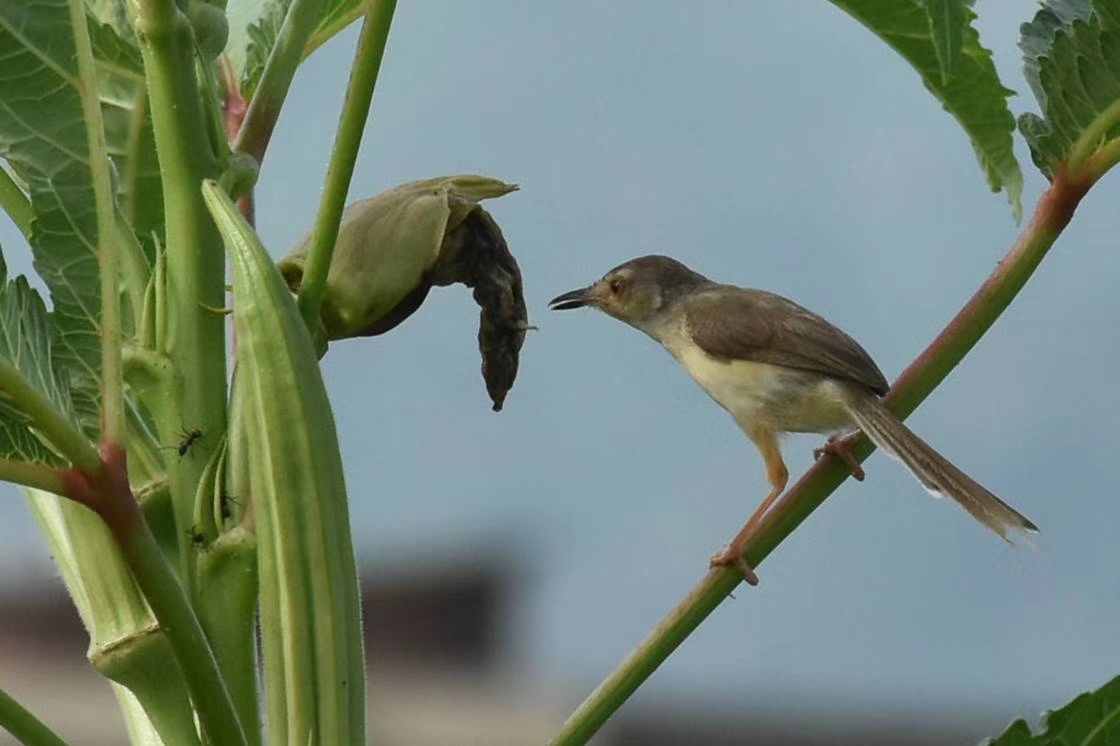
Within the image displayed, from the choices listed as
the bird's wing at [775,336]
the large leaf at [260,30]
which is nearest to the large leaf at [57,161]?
the large leaf at [260,30]

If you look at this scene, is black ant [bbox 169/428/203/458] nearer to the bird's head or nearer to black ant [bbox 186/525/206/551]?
black ant [bbox 186/525/206/551]

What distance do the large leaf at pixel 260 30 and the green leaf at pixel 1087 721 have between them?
643 millimetres

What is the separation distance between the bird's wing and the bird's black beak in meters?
0.17

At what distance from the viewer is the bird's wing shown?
1.82m

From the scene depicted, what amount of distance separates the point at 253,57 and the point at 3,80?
253 millimetres

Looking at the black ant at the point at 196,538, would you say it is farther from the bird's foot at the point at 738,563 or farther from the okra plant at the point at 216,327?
the bird's foot at the point at 738,563

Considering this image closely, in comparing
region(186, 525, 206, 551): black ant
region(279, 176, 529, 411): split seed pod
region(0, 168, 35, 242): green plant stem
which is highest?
region(0, 168, 35, 242): green plant stem

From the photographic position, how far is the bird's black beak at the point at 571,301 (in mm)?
2221

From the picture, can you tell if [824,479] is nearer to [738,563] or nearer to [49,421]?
[738,563]

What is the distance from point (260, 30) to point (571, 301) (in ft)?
3.58

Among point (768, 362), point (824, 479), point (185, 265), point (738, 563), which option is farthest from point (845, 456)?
point (768, 362)

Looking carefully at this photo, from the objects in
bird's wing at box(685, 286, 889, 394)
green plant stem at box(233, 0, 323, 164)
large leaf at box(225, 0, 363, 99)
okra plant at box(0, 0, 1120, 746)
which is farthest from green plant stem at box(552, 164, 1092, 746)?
bird's wing at box(685, 286, 889, 394)

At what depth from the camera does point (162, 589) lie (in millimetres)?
828

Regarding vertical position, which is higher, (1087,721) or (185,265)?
(185,265)
